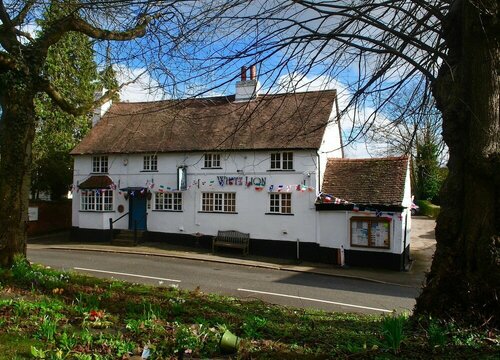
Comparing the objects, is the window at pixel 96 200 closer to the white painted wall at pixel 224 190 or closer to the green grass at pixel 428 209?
the white painted wall at pixel 224 190

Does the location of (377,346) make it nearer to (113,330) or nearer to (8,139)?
(113,330)

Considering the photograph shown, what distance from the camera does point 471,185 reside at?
5090 mm

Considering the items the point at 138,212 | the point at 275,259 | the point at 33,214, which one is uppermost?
the point at 138,212

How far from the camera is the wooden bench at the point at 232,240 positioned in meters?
22.4

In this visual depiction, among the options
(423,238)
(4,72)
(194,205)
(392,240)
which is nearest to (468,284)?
(4,72)

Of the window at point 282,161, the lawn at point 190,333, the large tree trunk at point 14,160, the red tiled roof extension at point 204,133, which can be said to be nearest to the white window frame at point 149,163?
the red tiled roof extension at point 204,133

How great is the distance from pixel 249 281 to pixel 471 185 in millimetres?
11112

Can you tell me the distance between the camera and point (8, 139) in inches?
352

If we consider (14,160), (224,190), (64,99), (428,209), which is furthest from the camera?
(428,209)

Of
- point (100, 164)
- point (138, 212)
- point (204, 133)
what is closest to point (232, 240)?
point (204, 133)

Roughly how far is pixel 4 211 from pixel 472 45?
8.73m

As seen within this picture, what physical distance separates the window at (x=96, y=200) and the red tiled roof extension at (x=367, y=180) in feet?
42.1

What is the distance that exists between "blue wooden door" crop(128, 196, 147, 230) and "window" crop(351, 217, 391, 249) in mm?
12106

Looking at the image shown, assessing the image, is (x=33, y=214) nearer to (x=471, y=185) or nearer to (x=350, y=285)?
(x=350, y=285)
